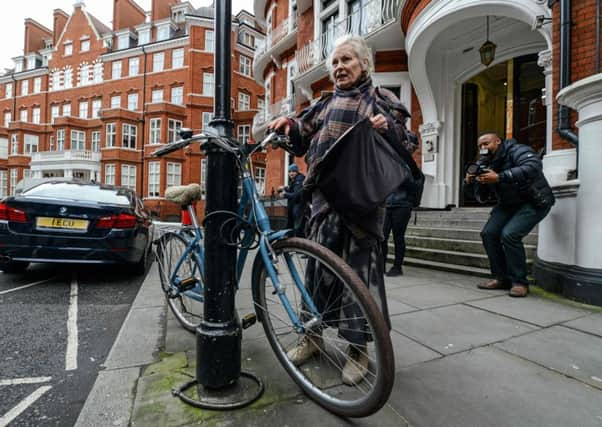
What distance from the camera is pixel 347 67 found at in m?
1.95

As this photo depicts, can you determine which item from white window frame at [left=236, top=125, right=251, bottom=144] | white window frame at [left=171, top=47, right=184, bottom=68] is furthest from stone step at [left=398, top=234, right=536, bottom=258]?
white window frame at [left=171, top=47, right=184, bottom=68]

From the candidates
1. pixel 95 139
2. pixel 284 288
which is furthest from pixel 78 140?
pixel 284 288

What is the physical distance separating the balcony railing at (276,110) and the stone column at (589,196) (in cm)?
1352

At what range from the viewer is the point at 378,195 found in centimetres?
165

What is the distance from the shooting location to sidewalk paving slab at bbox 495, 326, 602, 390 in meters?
1.97

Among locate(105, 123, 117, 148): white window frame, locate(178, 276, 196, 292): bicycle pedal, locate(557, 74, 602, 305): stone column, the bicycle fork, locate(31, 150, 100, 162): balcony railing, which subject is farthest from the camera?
locate(31, 150, 100, 162): balcony railing

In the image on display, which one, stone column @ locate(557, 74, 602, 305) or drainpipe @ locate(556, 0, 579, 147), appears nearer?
stone column @ locate(557, 74, 602, 305)

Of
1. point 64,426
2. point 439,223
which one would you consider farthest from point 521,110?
point 64,426

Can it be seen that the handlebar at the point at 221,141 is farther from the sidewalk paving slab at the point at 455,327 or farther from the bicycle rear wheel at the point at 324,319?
the sidewalk paving slab at the point at 455,327

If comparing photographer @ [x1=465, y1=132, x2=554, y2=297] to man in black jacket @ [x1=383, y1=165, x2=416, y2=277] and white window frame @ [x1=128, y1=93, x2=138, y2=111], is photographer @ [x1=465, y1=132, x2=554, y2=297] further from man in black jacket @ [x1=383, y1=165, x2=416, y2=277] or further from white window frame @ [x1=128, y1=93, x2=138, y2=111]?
white window frame @ [x1=128, y1=93, x2=138, y2=111]

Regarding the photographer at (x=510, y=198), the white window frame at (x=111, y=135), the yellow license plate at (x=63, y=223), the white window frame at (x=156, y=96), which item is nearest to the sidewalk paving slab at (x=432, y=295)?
the photographer at (x=510, y=198)

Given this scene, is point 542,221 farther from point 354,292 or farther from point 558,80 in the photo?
point 354,292

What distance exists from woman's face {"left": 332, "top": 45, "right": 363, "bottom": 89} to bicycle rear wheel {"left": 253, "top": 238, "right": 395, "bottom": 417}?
97 cm

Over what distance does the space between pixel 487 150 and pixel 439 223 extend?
3138mm
